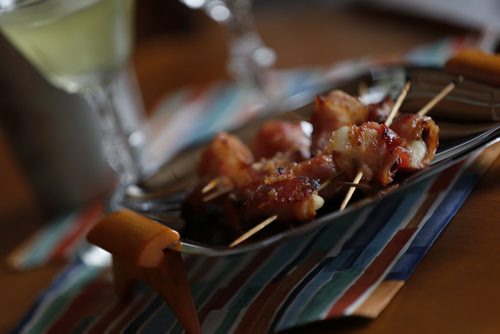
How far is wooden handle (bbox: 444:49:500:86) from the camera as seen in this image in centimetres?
84

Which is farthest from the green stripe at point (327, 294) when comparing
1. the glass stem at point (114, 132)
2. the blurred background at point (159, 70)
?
the blurred background at point (159, 70)

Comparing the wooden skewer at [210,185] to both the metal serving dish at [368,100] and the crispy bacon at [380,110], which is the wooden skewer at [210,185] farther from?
the crispy bacon at [380,110]

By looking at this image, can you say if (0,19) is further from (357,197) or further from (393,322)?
(393,322)

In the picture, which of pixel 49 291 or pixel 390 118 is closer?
pixel 390 118

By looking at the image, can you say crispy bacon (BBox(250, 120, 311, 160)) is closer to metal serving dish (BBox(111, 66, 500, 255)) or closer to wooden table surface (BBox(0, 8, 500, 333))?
metal serving dish (BBox(111, 66, 500, 255))

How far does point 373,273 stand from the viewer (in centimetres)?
73

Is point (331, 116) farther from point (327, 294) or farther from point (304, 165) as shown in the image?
point (327, 294)

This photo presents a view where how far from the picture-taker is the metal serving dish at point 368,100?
2.37 feet

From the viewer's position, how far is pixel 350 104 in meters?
0.86

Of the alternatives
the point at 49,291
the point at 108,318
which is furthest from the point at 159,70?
the point at 108,318

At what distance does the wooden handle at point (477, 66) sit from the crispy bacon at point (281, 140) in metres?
0.19

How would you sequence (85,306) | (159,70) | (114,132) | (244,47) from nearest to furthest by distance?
(85,306) → (114,132) → (244,47) → (159,70)

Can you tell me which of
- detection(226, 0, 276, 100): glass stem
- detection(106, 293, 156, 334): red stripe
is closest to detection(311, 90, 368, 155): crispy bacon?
detection(106, 293, 156, 334): red stripe

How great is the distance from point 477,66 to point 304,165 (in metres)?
0.24
